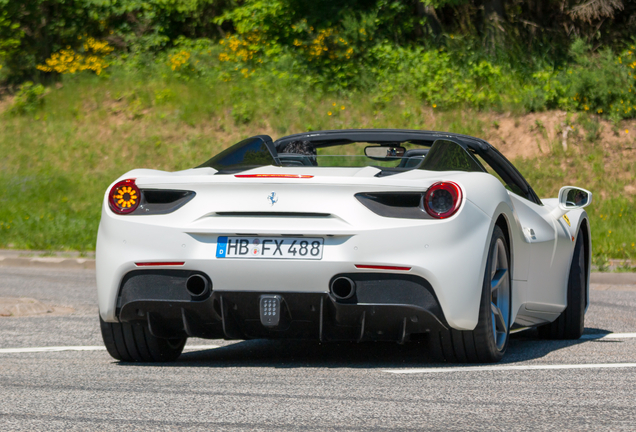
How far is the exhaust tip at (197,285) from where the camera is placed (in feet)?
15.2

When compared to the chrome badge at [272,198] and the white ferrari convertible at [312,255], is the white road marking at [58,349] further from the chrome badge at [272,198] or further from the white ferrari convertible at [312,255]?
the chrome badge at [272,198]

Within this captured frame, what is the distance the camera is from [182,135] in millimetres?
22734

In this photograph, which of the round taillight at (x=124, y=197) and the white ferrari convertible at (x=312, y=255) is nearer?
the white ferrari convertible at (x=312, y=255)

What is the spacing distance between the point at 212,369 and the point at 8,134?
65.9 ft

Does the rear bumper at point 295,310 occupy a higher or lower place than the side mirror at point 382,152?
lower

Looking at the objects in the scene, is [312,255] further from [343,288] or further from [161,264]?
[161,264]

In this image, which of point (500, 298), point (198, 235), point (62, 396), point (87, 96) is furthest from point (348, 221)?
point (87, 96)

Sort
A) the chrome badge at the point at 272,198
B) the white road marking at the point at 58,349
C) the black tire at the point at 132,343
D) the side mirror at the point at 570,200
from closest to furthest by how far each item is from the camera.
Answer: the chrome badge at the point at 272,198 < the black tire at the point at 132,343 < the white road marking at the point at 58,349 < the side mirror at the point at 570,200

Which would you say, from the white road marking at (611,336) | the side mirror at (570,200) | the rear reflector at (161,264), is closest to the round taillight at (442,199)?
the rear reflector at (161,264)

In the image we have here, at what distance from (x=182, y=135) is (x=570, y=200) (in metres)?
17.1

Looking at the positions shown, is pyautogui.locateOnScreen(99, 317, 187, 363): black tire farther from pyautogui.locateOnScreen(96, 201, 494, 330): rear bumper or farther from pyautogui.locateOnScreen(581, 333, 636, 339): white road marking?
pyautogui.locateOnScreen(581, 333, 636, 339): white road marking

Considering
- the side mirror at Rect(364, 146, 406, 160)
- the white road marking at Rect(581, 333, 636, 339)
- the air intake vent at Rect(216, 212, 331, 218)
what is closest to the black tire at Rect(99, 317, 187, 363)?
the air intake vent at Rect(216, 212, 331, 218)

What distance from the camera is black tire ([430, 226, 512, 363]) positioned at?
15.7 feet

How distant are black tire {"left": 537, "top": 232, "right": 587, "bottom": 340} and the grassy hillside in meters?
10.2
